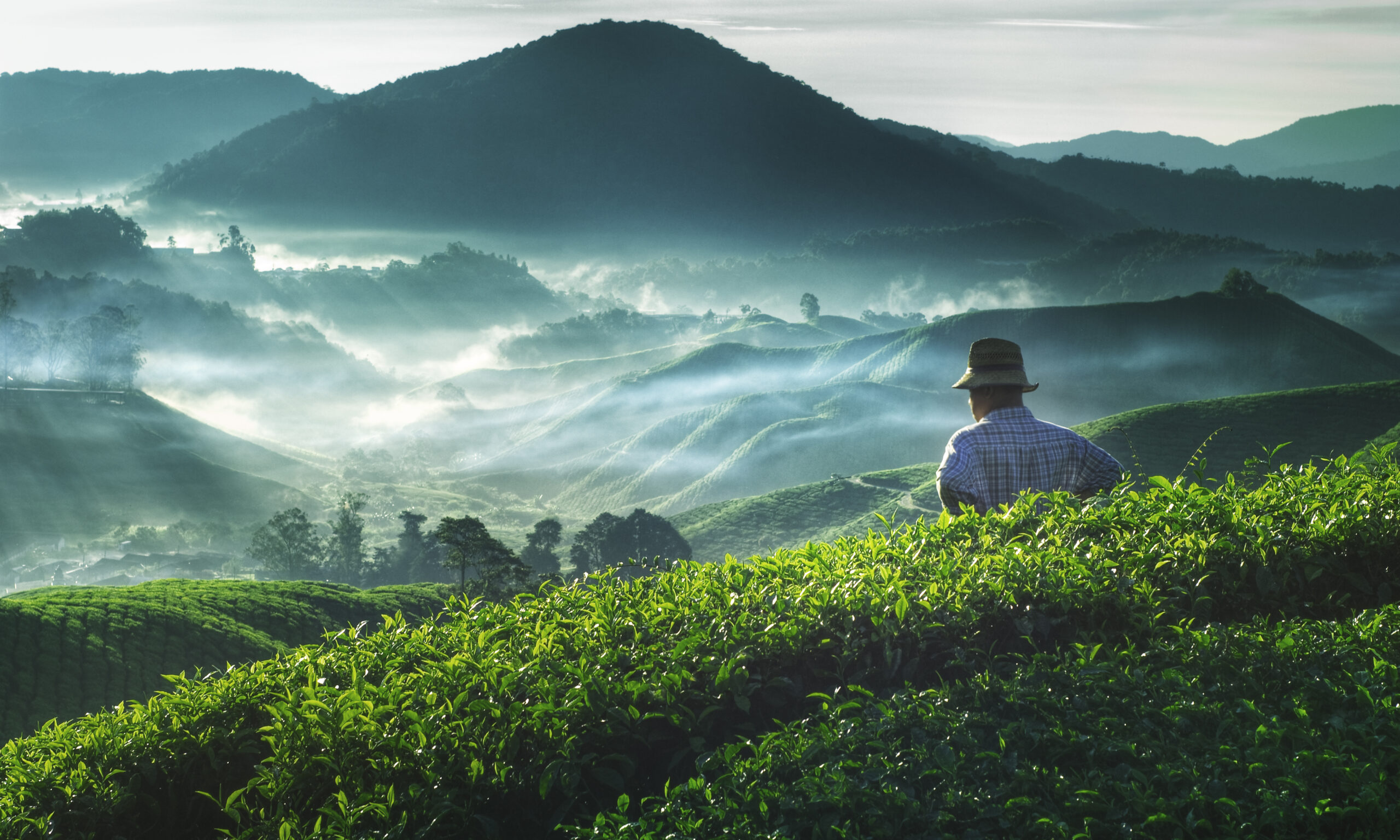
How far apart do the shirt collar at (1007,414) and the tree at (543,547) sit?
64.1 meters

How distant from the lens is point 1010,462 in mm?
6117

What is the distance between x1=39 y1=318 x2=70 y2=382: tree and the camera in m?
116

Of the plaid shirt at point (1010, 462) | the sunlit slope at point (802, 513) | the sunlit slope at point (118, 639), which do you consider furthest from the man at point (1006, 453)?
the sunlit slope at point (802, 513)

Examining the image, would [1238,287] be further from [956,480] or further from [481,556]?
[956,480]

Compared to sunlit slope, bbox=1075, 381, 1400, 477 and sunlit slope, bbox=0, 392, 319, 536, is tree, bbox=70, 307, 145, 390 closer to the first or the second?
sunlit slope, bbox=0, 392, 319, 536

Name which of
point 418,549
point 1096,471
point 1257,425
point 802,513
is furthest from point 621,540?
point 1096,471

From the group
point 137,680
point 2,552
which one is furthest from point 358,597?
point 2,552

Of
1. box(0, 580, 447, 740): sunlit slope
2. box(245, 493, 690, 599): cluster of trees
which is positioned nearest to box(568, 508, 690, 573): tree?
box(245, 493, 690, 599): cluster of trees

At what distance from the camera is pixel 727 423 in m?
135

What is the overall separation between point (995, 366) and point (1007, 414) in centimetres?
34

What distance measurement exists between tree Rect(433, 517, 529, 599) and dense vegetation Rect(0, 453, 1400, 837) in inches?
1449

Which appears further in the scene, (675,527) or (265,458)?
(265,458)

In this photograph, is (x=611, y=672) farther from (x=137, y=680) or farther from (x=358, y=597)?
(x=358, y=597)

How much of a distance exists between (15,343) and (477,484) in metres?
72.3
